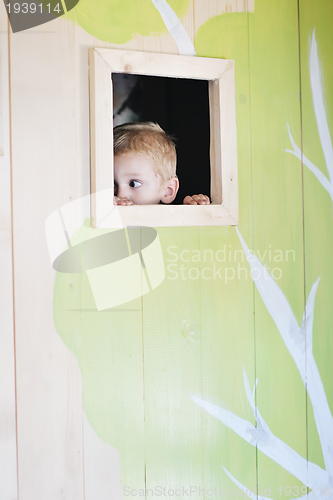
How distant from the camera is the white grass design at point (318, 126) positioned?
1.33 m

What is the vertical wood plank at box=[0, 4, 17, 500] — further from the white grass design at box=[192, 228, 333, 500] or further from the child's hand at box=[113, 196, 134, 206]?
the white grass design at box=[192, 228, 333, 500]

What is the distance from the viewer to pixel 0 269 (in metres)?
1.09

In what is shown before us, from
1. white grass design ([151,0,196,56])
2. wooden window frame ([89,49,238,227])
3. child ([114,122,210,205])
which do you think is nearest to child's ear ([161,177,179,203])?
child ([114,122,210,205])

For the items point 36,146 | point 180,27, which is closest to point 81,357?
point 36,146

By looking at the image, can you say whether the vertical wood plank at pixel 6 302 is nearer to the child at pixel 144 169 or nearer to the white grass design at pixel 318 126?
the child at pixel 144 169

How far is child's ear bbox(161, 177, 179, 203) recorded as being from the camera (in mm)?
1274

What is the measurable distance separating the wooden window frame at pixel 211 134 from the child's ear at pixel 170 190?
10 centimetres

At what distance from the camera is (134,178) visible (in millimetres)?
1228

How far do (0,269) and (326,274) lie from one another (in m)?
0.95

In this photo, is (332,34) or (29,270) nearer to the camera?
(29,270)

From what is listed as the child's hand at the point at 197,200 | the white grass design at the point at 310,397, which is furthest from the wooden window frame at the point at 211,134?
the white grass design at the point at 310,397

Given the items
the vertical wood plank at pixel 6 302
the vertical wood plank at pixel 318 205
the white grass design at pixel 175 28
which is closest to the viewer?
the vertical wood plank at pixel 6 302

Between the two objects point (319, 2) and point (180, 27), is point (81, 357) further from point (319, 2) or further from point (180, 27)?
point (319, 2)

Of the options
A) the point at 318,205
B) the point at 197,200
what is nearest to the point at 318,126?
the point at 318,205
